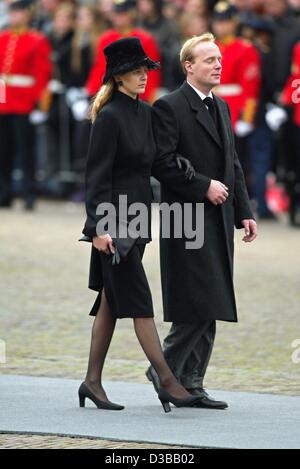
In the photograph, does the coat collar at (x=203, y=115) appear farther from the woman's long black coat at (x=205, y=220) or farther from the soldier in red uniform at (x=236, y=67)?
the soldier in red uniform at (x=236, y=67)

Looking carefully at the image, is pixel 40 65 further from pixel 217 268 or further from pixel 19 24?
A: pixel 217 268

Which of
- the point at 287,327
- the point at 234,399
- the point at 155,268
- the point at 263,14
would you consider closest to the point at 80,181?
the point at 263,14

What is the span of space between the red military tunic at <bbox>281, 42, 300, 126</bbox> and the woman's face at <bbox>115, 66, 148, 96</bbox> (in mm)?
8239

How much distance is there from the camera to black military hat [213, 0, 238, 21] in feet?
55.3

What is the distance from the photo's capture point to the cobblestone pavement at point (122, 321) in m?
9.24

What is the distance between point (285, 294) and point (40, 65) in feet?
22.4

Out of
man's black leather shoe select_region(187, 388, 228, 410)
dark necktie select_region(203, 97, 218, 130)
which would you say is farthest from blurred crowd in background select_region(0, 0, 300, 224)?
man's black leather shoe select_region(187, 388, 228, 410)

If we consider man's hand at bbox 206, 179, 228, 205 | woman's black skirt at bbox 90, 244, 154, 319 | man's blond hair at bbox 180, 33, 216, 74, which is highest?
man's blond hair at bbox 180, 33, 216, 74

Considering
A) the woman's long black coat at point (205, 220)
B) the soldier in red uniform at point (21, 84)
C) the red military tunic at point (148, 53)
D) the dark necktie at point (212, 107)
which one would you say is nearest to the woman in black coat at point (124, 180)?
the woman's long black coat at point (205, 220)

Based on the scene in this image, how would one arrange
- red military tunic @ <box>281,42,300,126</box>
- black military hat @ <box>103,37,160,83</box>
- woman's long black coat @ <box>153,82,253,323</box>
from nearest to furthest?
black military hat @ <box>103,37,160,83</box> → woman's long black coat @ <box>153,82,253,323</box> → red military tunic @ <box>281,42,300,126</box>

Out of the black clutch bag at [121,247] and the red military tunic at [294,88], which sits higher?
the red military tunic at [294,88]

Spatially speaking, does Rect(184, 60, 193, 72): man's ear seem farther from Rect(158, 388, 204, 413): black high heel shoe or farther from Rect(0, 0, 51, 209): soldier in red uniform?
Rect(0, 0, 51, 209): soldier in red uniform

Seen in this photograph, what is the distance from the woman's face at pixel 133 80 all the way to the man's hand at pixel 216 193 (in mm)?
559

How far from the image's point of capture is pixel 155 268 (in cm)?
1373
